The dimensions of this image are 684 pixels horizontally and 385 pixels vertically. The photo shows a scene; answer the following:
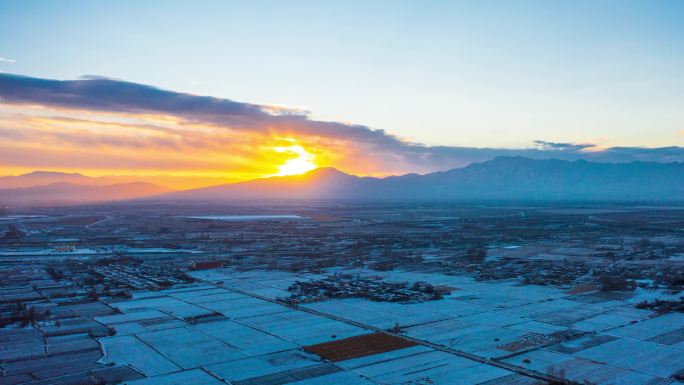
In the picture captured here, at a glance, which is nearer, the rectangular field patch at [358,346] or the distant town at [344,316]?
the distant town at [344,316]

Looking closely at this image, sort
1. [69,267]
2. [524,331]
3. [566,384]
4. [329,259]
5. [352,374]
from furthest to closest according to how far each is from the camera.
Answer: [329,259], [69,267], [524,331], [352,374], [566,384]

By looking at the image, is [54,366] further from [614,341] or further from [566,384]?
[614,341]

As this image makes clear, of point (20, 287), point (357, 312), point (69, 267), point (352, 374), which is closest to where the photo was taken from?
point (352, 374)

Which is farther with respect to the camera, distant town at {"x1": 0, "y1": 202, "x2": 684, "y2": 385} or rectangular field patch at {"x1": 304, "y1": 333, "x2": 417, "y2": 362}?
rectangular field patch at {"x1": 304, "y1": 333, "x2": 417, "y2": 362}

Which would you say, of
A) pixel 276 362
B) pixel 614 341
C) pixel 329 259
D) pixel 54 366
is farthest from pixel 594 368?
pixel 329 259

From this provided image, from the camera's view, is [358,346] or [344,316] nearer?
[358,346]

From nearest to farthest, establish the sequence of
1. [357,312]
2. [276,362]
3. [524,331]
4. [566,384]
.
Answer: [566,384] → [276,362] → [524,331] → [357,312]

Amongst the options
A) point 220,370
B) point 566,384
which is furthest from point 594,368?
point 220,370

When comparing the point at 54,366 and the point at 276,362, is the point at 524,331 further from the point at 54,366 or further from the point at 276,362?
the point at 54,366

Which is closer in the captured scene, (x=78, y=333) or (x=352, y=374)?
(x=352, y=374)
